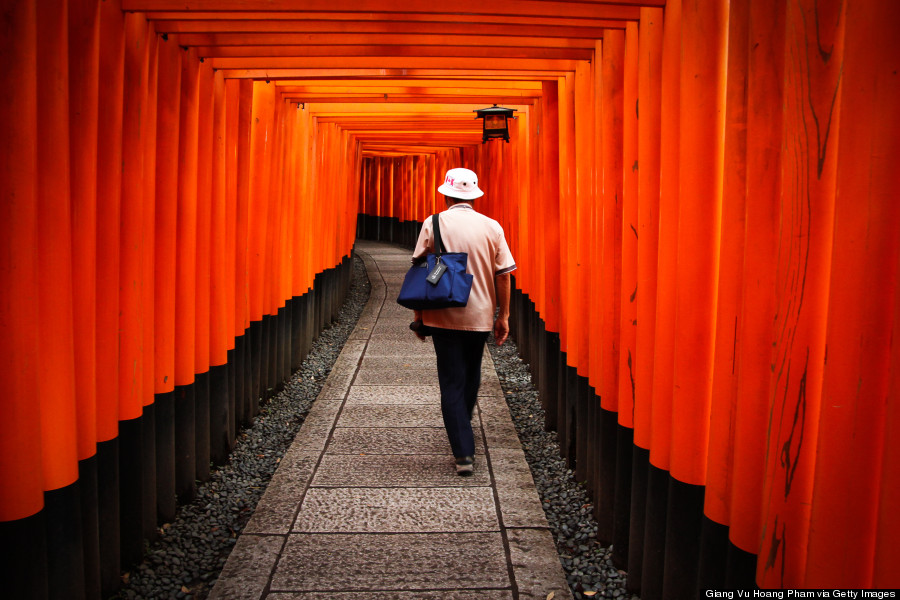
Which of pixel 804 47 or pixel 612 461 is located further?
pixel 612 461

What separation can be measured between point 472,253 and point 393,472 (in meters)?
1.53

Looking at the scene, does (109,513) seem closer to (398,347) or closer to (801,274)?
(801,274)

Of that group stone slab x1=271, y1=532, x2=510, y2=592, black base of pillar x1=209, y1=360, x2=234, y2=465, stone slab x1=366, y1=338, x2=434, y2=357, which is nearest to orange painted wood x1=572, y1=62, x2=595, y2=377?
stone slab x1=271, y1=532, x2=510, y2=592

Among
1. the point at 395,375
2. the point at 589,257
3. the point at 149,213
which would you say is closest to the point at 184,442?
the point at 149,213

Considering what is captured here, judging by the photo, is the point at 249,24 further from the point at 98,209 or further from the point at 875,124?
the point at 875,124

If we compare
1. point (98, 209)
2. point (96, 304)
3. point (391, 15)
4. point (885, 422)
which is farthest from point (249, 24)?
point (885, 422)

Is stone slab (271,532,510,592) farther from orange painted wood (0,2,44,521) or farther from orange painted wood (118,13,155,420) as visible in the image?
orange painted wood (0,2,44,521)

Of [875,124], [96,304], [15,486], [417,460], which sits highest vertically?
[875,124]

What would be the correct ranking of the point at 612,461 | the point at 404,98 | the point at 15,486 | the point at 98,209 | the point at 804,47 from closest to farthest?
1. the point at 804,47
2. the point at 15,486
3. the point at 98,209
4. the point at 612,461
5. the point at 404,98

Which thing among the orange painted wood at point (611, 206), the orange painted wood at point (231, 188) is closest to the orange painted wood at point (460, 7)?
the orange painted wood at point (611, 206)

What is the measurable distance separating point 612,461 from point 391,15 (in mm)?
2556

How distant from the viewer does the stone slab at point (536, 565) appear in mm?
3369

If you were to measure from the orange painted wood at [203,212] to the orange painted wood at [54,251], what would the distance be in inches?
76.1

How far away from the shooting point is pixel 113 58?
3252 mm
